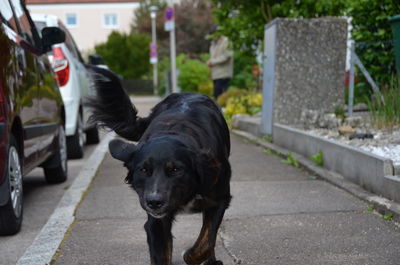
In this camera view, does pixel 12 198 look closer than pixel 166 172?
No

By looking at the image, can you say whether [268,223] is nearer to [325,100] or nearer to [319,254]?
[319,254]

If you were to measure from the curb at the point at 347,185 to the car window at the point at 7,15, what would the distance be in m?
3.43

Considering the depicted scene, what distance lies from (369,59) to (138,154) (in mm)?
6402

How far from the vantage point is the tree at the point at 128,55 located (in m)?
45.0

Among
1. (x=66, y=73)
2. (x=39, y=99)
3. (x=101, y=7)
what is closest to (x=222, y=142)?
(x=39, y=99)

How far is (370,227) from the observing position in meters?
4.66

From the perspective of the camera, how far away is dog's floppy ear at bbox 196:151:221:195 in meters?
3.32

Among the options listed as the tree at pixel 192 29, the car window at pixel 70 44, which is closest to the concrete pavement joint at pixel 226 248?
the car window at pixel 70 44

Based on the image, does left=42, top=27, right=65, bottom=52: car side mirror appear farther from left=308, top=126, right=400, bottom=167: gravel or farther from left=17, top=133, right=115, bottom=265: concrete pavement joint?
left=308, top=126, right=400, bottom=167: gravel

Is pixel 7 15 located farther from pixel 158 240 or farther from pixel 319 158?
pixel 319 158

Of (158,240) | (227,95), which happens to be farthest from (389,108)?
(227,95)

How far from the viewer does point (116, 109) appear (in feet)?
15.5

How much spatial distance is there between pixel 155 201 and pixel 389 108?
4456mm

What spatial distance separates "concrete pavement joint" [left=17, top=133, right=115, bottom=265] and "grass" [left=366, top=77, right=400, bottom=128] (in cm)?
341
